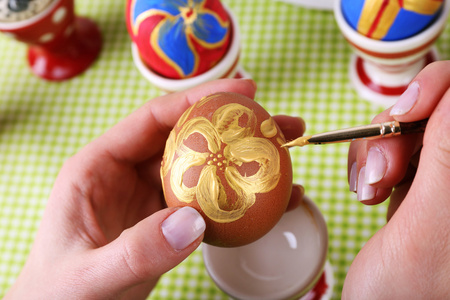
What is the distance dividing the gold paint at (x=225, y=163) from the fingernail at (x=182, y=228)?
0.06 feet

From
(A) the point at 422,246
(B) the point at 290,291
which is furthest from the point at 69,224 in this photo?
(A) the point at 422,246

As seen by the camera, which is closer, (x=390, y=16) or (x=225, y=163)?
(x=225, y=163)

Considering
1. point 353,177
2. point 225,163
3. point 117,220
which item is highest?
point 225,163

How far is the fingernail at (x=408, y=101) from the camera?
1.76ft

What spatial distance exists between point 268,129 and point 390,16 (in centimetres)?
31

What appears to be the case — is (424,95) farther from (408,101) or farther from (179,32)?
(179,32)

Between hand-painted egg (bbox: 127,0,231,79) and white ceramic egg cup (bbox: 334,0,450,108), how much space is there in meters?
0.21

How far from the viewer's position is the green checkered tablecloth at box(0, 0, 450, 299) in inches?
33.7

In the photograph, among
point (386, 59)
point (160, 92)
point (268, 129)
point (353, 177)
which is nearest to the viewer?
point (268, 129)

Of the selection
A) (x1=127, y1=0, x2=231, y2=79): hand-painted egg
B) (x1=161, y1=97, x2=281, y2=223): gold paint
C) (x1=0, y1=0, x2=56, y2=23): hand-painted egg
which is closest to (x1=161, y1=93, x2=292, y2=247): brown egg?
(x1=161, y1=97, x2=281, y2=223): gold paint

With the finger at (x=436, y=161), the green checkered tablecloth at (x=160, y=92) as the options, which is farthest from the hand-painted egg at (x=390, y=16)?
the finger at (x=436, y=161)

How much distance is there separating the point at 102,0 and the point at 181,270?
0.66 m

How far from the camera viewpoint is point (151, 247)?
0.53m

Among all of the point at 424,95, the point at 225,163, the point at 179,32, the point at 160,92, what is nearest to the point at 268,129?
the point at 225,163
